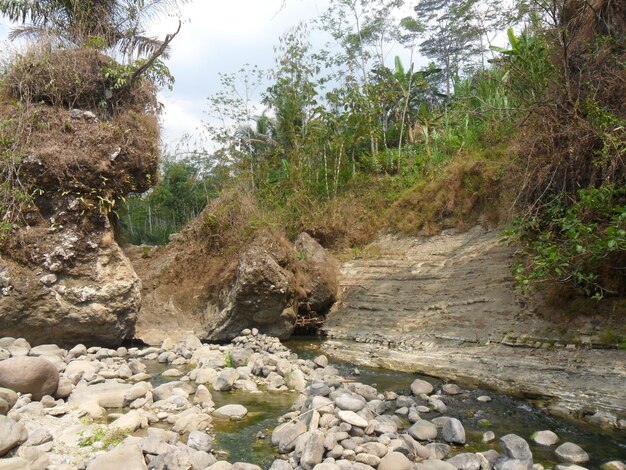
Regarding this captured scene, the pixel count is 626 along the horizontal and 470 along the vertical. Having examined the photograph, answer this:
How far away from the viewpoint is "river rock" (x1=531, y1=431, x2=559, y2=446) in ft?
15.5

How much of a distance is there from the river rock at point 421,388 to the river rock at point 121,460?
3689 millimetres

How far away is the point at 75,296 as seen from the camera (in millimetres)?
8680

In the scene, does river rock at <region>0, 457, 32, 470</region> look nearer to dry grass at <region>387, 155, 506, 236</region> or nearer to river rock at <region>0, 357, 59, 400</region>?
river rock at <region>0, 357, 59, 400</region>

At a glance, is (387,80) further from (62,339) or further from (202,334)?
(62,339)

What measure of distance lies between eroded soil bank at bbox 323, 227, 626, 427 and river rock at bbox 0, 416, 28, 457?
17.7 feet

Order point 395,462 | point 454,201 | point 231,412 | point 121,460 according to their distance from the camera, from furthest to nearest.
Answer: point 454,201 < point 231,412 < point 395,462 < point 121,460

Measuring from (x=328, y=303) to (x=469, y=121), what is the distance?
860cm

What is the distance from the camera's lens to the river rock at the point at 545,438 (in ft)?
15.5

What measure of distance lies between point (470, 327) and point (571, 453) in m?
4.24

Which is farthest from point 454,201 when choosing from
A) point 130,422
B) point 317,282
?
point 130,422

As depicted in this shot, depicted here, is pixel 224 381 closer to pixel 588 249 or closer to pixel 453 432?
pixel 453 432

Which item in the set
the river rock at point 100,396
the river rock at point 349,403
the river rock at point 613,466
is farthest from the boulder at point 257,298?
the river rock at point 613,466

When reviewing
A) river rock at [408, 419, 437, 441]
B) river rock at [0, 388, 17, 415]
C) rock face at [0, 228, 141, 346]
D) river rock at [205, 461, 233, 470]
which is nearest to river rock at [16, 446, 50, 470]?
river rock at [0, 388, 17, 415]

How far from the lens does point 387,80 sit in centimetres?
1877
